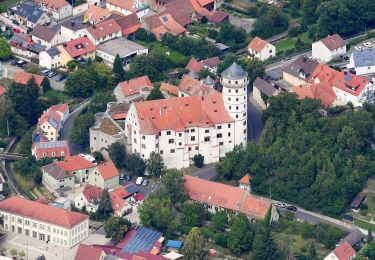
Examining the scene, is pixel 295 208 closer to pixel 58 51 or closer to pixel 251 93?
pixel 251 93

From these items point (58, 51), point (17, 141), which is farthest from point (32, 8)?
point (17, 141)

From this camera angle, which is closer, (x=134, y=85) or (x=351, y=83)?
(x=351, y=83)

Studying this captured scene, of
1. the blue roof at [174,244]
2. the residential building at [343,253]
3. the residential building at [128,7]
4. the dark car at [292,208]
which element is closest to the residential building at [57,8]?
the residential building at [128,7]

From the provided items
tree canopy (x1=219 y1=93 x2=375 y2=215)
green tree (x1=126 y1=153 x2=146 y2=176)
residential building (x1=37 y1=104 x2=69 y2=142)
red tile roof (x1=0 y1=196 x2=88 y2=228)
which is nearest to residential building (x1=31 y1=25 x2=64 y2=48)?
residential building (x1=37 y1=104 x2=69 y2=142)

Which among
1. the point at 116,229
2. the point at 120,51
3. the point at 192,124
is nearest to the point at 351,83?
the point at 192,124

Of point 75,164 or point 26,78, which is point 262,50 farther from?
point 75,164

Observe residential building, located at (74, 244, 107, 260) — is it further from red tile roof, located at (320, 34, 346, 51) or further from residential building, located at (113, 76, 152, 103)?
red tile roof, located at (320, 34, 346, 51)

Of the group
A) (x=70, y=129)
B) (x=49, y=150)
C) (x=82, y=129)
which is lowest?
(x=70, y=129)
